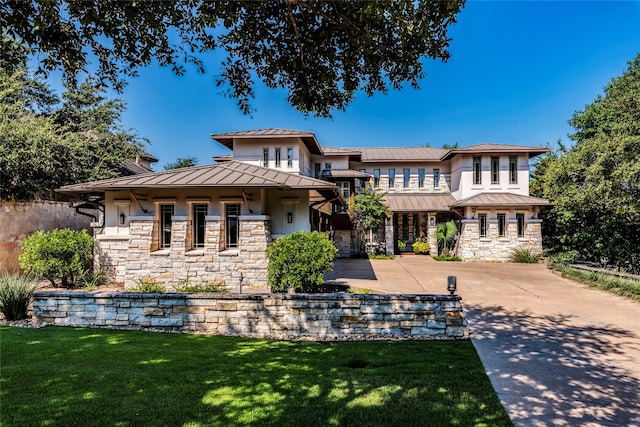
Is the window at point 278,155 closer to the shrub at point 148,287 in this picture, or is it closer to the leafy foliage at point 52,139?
the leafy foliage at point 52,139

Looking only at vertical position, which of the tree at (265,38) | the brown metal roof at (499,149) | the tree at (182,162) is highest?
the tree at (182,162)

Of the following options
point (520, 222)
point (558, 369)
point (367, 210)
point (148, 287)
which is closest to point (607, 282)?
point (558, 369)

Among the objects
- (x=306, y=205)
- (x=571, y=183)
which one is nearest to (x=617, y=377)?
(x=306, y=205)

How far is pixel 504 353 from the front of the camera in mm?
6020

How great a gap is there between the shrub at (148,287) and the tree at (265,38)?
6.19 meters

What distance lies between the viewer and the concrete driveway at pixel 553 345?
13.8 ft

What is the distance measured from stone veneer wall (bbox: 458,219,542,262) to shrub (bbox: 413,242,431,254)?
9.82 feet

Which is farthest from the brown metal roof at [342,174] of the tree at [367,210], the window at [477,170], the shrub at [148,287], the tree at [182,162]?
the tree at [182,162]

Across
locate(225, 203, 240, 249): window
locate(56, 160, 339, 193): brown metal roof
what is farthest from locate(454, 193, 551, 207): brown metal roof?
locate(225, 203, 240, 249): window

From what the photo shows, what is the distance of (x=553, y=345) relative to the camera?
21.4 feet

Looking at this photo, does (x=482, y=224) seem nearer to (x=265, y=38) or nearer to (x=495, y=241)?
(x=495, y=241)

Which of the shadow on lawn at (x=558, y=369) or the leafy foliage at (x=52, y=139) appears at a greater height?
the leafy foliage at (x=52, y=139)

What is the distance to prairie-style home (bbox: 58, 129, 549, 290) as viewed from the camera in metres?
11.6

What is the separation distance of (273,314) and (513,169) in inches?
827
